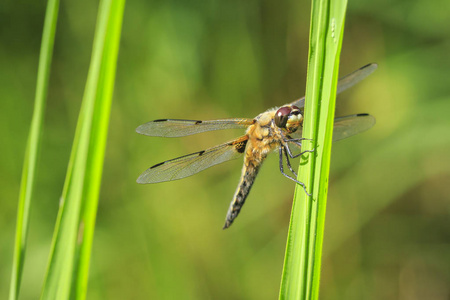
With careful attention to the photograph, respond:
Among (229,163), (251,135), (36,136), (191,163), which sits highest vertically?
(229,163)

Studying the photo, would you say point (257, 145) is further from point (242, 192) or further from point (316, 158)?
point (316, 158)

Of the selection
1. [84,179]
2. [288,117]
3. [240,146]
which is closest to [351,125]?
[288,117]

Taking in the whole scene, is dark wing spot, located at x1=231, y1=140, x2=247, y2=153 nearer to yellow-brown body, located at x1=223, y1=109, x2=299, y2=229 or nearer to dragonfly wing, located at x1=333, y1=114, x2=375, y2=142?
yellow-brown body, located at x1=223, y1=109, x2=299, y2=229

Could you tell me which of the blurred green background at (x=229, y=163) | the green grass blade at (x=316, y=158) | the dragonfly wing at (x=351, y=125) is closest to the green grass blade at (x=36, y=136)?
the green grass blade at (x=316, y=158)

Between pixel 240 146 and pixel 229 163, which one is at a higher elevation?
pixel 229 163

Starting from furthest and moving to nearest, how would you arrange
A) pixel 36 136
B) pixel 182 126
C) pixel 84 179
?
pixel 182 126, pixel 36 136, pixel 84 179

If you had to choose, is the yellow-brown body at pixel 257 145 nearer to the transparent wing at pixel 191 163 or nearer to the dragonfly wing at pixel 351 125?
the transparent wing at pixel 191 163

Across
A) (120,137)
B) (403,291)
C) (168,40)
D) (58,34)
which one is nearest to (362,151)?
(403,291)

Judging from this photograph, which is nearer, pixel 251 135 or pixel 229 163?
pixel 251 135
